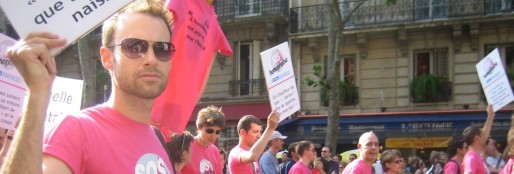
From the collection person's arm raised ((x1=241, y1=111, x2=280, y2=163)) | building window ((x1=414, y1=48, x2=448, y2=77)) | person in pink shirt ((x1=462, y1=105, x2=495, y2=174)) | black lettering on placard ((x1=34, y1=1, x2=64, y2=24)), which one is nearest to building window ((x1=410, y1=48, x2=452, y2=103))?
building window ((x1=414, y1=48, x2=448, y2=77))

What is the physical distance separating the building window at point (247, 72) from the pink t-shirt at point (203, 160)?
55.0 ft

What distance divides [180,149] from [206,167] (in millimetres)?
841

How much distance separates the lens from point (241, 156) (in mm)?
6254

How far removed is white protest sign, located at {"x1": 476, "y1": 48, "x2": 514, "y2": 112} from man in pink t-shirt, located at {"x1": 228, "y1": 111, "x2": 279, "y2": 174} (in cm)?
456

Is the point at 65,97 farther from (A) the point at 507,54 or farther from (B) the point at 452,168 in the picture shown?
(A) the point at 507,54

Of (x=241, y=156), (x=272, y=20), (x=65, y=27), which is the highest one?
(x=272, y=20)

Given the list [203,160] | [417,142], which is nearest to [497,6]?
[417,142]

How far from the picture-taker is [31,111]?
72.2 inches

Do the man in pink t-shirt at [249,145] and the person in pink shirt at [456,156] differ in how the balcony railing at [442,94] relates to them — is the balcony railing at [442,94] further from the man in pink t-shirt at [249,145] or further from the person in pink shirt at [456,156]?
the man in pink t-shirt at [249,145]

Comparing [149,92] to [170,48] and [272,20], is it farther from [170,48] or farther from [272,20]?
[272,20]

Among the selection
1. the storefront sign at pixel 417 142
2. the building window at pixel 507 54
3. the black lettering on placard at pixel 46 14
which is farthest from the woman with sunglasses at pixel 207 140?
the building window at pixel 507 54

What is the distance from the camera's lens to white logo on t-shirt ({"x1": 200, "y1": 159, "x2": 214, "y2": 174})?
5.50m

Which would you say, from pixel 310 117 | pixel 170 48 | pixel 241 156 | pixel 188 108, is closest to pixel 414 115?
pixel 310 117

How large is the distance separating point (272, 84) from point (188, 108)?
142 inches
